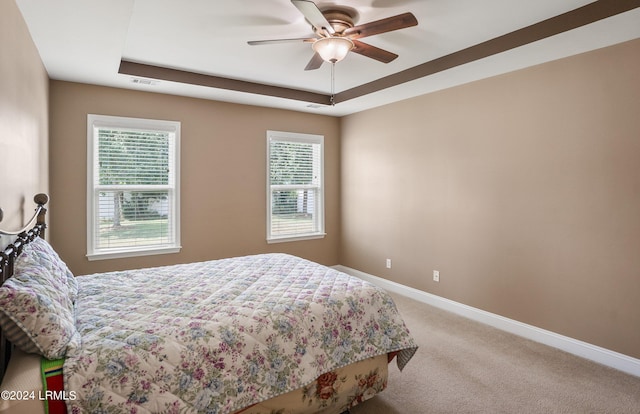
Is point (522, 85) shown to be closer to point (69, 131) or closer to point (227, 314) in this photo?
point (227, 314)

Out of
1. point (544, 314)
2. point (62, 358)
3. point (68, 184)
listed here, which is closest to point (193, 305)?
point (62, 358)

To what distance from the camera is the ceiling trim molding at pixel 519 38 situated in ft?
7.71

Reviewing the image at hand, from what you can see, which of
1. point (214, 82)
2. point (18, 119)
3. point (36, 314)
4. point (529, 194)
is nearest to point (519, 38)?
point (529, 194)

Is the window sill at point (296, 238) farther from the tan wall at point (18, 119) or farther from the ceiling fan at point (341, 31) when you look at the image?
the ceiling fan at point (341, 31)

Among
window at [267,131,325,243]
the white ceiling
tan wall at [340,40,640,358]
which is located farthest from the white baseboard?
the white ceiling

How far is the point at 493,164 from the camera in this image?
3672 mm

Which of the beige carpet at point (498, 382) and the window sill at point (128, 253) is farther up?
the window sill at point (128, 253)

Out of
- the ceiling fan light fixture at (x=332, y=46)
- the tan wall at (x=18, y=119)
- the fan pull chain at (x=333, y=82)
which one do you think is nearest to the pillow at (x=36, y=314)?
the tan wall at (x=18, y=119)

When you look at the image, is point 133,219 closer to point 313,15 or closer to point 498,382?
point 313,15

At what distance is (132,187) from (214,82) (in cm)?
151

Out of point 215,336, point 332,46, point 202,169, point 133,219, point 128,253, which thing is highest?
point 332,46

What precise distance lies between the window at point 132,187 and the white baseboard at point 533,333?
3049mm

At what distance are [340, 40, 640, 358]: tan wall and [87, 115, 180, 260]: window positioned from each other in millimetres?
2737

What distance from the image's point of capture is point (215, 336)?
5.87 feet
